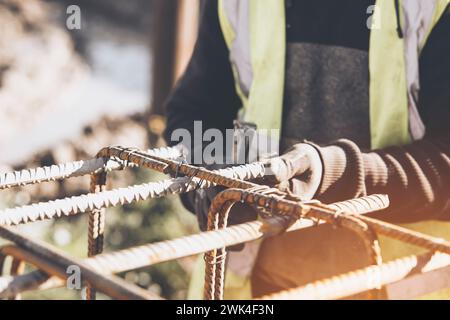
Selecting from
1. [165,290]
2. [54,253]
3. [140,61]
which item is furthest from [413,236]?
[140,61]

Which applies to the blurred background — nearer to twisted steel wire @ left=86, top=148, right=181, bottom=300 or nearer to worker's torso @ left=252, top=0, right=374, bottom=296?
worker's torso @ left=252, top=0, right=374, bottom=296

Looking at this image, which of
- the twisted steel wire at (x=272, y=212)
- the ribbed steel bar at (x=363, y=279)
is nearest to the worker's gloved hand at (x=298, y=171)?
the twisted steel wire at (x=272, y=212)

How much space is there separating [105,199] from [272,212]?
339 mm

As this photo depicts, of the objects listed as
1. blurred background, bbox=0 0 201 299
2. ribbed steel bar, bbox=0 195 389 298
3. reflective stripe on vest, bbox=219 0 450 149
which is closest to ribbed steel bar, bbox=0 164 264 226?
ribbed steel bar, bbox=0 195 389 298

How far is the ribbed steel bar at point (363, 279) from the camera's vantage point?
3.79ft

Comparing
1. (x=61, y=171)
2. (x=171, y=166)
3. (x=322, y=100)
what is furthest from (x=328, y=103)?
(x=61, y=171)

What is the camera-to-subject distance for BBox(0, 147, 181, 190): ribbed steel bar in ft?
5.28

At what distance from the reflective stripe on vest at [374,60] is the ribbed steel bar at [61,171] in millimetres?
673

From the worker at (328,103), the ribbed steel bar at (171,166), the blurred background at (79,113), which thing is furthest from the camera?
the blurred background at (79,113)

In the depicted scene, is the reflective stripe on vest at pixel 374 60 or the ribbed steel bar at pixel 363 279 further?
the reflective stripe on vest at pixel 374 60

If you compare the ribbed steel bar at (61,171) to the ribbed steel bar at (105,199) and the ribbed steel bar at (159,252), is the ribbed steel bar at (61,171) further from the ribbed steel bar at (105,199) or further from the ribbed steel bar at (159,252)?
the ribbed steel bar at (159,252)

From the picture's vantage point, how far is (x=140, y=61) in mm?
7051

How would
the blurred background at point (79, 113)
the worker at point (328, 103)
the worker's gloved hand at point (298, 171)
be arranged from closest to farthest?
the worker's gloved hand at point (298, 171), the worker at point (328, 103), the blurred background at point (79, 113)

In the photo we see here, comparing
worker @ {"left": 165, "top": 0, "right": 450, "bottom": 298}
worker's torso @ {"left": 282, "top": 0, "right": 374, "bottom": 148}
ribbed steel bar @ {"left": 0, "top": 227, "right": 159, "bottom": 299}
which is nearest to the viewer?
ribbed steel bar @ {"left": 0, "top": 227, "right": 159, "bottom": 299}
